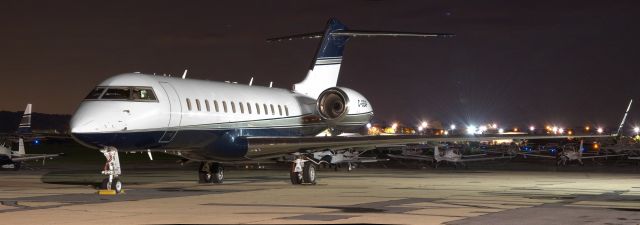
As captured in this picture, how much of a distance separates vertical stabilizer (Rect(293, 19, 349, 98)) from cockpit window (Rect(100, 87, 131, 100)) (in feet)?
32.6

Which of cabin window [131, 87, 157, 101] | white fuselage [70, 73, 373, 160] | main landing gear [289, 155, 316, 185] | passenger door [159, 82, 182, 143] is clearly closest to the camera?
white fuselage [70, 73, 373, 160]

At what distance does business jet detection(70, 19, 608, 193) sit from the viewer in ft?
68.5

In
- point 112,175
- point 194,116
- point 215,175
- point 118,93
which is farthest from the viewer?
point 215,175

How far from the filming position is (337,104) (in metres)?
28.6

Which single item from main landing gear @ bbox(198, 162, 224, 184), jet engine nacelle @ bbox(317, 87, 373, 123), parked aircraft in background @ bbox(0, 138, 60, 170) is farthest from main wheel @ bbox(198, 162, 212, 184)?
parked aircraft in background @ bbox(0, 138, 60, 170)

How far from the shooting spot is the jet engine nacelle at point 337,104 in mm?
28281

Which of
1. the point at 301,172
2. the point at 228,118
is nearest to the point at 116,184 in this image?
the point at 228,118

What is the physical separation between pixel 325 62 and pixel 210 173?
6.94 meters

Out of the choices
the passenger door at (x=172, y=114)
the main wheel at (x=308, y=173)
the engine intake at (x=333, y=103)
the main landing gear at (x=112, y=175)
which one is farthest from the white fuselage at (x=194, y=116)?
the main wheel at (x=308, y=173)

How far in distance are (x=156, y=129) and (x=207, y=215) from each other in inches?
316

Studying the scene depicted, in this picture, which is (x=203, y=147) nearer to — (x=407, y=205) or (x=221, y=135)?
(x=221, y=135)

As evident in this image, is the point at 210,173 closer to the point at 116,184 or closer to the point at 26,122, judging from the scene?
the point at 116,184

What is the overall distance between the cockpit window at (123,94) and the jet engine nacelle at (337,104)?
308 inches

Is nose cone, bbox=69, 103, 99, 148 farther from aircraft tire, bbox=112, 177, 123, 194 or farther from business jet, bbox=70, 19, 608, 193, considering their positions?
aircraft tire, bbox=112, 177, 123, 194
